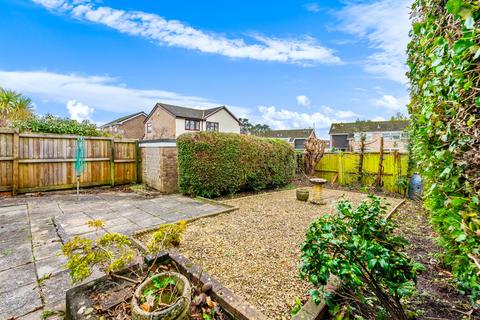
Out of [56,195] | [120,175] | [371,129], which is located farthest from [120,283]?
[371,129]

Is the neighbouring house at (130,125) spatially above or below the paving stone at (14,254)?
above

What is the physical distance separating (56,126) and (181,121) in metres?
16.1

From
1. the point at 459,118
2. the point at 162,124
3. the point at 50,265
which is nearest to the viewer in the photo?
the point at 459,118

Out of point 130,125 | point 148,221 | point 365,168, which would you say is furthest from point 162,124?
point 148,221

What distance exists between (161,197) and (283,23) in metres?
6.97

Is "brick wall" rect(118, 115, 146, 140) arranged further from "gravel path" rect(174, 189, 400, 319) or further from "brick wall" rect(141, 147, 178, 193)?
"gravel path" rect(174, 189, 400, 319)

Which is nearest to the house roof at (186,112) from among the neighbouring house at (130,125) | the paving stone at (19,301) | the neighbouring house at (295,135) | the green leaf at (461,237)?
the neighbouring house at (130,125)

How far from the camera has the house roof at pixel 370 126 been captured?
79.9 feet

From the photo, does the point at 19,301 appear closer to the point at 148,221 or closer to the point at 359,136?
the point at 148,221

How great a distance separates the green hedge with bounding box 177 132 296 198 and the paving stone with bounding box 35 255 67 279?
3696 millimetres

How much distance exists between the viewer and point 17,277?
240 cm

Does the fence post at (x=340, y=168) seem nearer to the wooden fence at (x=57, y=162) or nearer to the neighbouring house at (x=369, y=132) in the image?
the wooden fence at (x=57, y=162)

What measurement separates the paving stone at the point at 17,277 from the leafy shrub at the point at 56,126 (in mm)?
6273

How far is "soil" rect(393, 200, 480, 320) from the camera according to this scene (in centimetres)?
182
